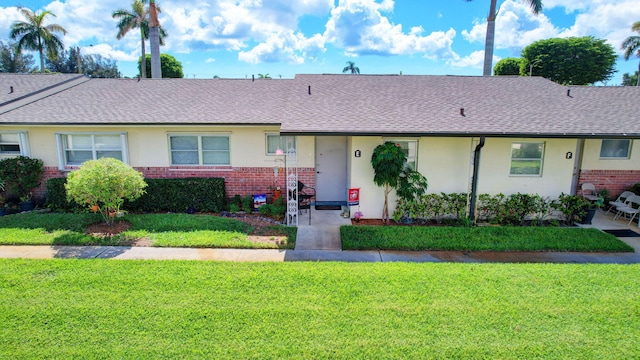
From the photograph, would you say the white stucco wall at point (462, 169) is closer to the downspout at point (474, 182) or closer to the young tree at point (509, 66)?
the downspout at point (474, 182)

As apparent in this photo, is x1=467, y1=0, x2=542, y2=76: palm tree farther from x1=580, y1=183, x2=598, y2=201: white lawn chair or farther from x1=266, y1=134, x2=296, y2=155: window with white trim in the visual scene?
x1=266, y1=134, x2=296, y2=155: window with white trim

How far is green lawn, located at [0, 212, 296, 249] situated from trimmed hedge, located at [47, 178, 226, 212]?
691 mm

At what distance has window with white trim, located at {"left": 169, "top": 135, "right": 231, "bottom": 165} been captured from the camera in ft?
35.6

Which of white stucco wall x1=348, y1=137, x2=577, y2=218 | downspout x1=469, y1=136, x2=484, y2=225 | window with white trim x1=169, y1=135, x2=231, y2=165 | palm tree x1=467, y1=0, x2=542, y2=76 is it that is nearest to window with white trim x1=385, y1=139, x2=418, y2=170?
white stucco wall x1=348, y1=137, x2=577, y2=218

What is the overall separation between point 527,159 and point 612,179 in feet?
11.1

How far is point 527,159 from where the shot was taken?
985cm

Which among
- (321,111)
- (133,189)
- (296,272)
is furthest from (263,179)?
(296,272)

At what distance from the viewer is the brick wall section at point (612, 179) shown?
35.2 ft

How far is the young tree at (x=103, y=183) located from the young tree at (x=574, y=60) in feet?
126

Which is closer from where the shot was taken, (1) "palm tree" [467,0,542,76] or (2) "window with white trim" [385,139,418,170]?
(2) "window with white trim" [385,139,418,170]

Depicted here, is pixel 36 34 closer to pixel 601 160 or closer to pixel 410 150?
pixel 410 150

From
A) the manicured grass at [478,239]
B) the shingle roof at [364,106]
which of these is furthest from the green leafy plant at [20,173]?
the manicured grass at [478,239]

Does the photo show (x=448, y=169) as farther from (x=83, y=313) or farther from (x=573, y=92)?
(x=83, y=313)

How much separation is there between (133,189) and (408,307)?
7.08 meters
